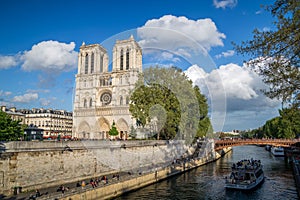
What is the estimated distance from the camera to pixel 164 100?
33188mm

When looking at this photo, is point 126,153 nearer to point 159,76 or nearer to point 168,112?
point 168,112

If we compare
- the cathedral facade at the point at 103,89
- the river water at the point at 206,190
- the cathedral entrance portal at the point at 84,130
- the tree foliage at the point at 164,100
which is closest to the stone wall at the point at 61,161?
the tree foliage at the point at 164,100

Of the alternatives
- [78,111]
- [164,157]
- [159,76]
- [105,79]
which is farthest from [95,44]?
[164,157]

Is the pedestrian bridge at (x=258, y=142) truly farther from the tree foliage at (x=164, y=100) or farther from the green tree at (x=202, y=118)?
the tree foliage at (x=164, y=100)

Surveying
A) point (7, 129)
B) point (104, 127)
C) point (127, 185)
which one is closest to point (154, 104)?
point (127, 185)

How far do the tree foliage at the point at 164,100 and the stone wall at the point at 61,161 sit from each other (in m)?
3.82

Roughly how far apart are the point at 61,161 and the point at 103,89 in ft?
139

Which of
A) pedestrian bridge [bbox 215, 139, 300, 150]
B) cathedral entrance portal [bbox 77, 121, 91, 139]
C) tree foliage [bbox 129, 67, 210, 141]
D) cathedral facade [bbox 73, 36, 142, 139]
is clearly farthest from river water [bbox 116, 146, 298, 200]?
cathedral entrance portal [bbox 77, 121, 91, 139]

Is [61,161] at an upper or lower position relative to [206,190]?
upper

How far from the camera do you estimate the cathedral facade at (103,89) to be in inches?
2249

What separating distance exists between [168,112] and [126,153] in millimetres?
7984

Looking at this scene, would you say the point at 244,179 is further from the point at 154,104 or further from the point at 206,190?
the point at 154,104

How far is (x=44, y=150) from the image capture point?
1789 cm

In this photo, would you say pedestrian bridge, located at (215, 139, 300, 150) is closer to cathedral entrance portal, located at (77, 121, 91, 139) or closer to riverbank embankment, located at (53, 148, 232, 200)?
riverbank embankment, located at (53, 148, 232, 200)
